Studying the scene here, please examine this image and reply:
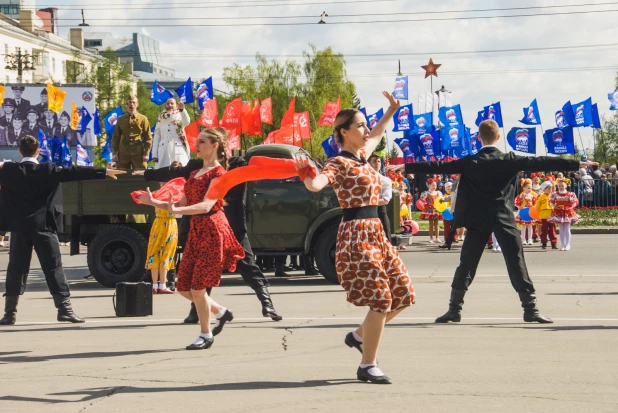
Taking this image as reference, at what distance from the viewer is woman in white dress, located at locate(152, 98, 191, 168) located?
15898mm

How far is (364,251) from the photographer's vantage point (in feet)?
21.3

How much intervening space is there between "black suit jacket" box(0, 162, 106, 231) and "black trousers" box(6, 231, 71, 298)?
0.11 metres

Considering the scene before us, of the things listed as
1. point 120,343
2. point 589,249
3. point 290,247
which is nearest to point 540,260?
point 589,249

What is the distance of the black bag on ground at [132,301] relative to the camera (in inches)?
416

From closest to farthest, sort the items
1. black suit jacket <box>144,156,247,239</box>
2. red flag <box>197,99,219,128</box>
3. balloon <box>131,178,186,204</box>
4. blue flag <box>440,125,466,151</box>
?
balloon <box>131,178,186,204</box>, black suit jacket <box>144,156,247,239</box>, red flag <box>197,99,219,128</box>, blue flag <box>440,125,466,151</box>

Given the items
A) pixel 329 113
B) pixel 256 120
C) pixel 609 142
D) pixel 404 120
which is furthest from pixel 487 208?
pixel 609 142

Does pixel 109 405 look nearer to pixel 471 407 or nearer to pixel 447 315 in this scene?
pixel 471 407

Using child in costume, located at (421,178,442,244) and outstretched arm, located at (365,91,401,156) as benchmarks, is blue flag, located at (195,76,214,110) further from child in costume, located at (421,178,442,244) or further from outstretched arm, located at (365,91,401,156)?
outstretched arm, located at (365,91,401,156)

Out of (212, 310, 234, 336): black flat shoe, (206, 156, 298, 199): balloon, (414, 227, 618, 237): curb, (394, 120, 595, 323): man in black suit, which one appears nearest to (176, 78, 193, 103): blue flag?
(414, 227, 618, 237): curb

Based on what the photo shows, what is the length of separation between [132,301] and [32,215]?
145cm

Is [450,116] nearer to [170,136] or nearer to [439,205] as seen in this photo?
[439,205]

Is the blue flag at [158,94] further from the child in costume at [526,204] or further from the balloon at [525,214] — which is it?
the balloon at [525,214]

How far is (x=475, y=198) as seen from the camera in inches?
377

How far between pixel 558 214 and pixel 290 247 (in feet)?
31.0
